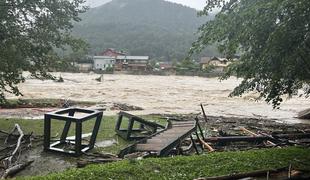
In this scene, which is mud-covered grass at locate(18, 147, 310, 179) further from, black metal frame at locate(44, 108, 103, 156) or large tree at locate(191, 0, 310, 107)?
black metal frame at locate(44, 108, 103, 156)

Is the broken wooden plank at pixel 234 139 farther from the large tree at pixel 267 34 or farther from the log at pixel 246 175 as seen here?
the log at pixel 246 175

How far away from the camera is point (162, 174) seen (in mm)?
7254

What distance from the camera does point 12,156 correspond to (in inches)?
391

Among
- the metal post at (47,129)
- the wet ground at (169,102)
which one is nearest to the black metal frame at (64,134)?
the metal post at (47,129)

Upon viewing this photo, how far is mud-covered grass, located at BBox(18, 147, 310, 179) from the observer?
7.08m

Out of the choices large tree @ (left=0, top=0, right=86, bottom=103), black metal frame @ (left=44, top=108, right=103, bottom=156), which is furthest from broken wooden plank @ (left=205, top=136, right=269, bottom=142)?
large tree @ (left=0, top=0, right=86, bottom=103)

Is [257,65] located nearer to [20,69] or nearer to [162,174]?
[162,174]

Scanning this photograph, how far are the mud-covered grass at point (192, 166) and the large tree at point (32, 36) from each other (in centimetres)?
748

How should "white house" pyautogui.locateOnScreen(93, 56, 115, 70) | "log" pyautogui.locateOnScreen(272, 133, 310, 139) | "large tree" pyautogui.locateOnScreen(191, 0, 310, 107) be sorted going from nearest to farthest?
"large tree" pyautogui.locateOnScreen(191, 0, 310, 107) → "log" pyautogui.locateOnScreen(272, 133, 310, 139) → "white house" pyautogui.locateOnScreen(93, 56, 115, 70)

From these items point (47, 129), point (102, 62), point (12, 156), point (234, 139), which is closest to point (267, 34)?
point (234, 139)

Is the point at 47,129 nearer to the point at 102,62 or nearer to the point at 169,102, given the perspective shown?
the point at 169,102

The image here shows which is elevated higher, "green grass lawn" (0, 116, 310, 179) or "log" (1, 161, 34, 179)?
"green grass lawn" (0, 116, 310, 179)

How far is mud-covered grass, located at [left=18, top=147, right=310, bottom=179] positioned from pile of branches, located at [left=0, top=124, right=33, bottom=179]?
7.08 feet

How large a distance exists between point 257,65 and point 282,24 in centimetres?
195
